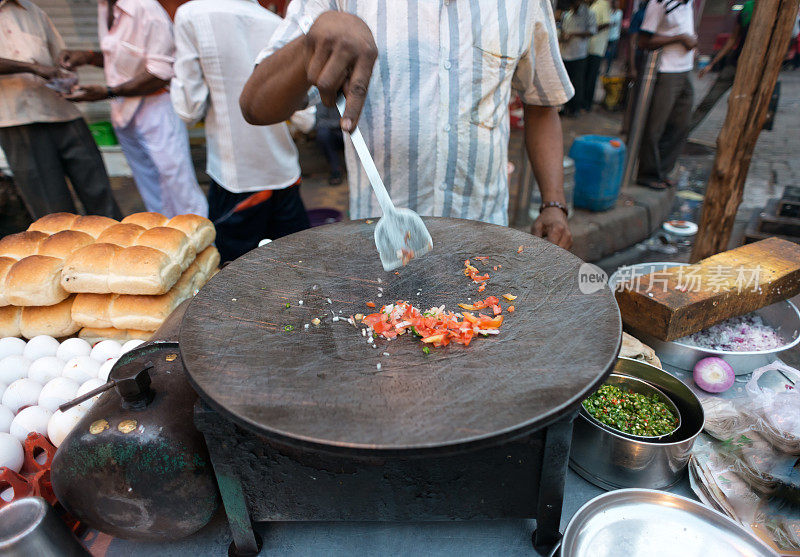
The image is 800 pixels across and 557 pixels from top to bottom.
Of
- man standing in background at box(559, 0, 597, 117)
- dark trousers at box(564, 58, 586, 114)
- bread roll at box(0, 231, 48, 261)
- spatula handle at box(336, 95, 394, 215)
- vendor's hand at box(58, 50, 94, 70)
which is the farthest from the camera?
dark trousers at box(564, 58, 586, 114)

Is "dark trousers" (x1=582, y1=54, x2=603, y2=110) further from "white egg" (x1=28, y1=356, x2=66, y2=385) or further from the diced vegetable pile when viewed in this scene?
"white egg" (x1=28, y1=356, x2=66, y2=385)

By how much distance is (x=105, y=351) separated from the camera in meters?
2.07

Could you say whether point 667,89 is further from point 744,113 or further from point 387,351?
point 387,351

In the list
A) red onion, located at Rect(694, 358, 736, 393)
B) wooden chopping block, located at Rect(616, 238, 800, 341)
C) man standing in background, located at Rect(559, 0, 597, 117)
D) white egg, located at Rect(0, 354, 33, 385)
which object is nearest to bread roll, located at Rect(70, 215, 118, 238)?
white egg, located at Rect(0, 354, 33, 385)

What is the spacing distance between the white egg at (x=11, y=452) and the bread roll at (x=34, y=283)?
73 cm

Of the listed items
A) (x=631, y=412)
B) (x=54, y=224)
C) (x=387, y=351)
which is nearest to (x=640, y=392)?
(x=631, y=412)

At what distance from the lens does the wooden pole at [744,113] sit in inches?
111

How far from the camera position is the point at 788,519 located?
56.8 inches

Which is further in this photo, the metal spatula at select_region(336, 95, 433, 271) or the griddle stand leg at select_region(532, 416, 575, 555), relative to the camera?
the metal spatula at select_region(336, 95, 433, 271)

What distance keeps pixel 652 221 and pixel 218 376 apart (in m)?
6.22

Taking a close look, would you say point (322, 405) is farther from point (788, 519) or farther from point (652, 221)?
point (652, 221)

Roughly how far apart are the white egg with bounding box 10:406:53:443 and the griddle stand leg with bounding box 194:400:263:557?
2.92 feet

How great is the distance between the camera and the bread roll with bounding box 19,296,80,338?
2.22m

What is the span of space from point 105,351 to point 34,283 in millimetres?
453
